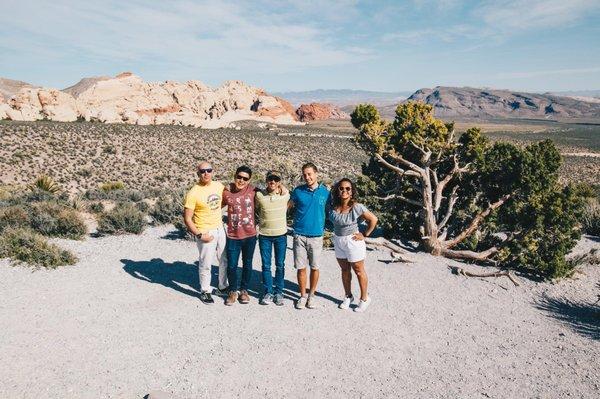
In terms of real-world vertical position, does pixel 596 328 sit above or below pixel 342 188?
below

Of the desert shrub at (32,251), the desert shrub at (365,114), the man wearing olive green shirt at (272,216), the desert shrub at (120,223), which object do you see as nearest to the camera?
the man wearing olive green shirt at (272,216)

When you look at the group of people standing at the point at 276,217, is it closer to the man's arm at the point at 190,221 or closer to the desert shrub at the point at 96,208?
the man's arm at the point at 190,221

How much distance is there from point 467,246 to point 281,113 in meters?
118

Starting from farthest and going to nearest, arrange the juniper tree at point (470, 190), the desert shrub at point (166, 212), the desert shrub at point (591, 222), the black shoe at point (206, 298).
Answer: the desert shrub at point (591, 222), the desert shrub at point (166, 212), the juniper tree at point (470, 190), the black shoe at point (206, 298)

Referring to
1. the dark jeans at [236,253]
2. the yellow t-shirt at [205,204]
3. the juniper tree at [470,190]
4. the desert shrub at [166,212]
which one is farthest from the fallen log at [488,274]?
the desert shrub at [166,212]

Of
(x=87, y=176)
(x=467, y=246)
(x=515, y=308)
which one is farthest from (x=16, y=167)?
(x=515, y=308)

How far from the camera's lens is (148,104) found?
92.4m

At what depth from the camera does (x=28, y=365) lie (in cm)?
504

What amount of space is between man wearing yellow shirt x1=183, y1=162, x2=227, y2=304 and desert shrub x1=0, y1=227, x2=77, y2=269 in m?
3.81

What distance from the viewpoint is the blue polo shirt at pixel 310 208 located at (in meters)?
6.08

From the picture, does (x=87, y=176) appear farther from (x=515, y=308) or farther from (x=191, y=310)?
(x=515, y=308)

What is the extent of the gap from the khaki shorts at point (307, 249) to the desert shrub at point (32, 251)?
521 cm

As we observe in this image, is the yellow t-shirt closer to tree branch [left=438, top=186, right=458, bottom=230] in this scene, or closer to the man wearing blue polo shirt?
the man wearing blue polo shirt

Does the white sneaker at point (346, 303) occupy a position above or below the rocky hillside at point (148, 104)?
below
